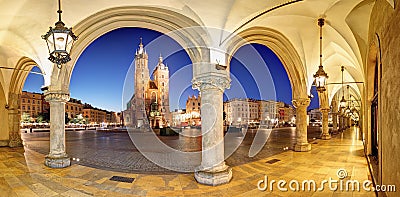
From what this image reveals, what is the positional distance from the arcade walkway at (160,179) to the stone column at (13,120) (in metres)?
4.53

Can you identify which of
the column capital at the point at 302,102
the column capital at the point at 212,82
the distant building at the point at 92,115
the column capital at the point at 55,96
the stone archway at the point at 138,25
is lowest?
the distant building at the point at 92,115

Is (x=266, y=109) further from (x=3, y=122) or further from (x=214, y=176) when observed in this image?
(x=214, y=176)

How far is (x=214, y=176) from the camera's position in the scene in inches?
210

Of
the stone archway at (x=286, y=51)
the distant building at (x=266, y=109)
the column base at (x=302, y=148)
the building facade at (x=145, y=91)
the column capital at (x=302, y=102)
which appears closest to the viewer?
the stone archway at (x=286, y=51)

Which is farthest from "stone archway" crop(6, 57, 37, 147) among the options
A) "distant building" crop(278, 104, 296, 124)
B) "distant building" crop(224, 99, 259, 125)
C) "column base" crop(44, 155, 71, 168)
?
"distant building" crop(278, 104, 296, 124)

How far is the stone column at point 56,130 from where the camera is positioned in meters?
7.26

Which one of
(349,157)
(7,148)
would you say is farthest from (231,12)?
(7,148)

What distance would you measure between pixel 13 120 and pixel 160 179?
34.6 feet

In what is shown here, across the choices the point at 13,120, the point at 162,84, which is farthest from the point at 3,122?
the point at 162,84

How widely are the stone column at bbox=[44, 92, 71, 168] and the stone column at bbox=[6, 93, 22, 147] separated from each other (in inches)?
246

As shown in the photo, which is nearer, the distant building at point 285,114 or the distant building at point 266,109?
the distant building at point 266,109

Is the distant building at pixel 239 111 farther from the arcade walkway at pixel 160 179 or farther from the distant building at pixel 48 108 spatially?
the arcade walkway at pixel 160 179

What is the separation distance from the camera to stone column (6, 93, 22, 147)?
11.7 metres

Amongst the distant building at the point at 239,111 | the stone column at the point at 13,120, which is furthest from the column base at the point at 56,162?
→ the distant building at the point at 239,111
